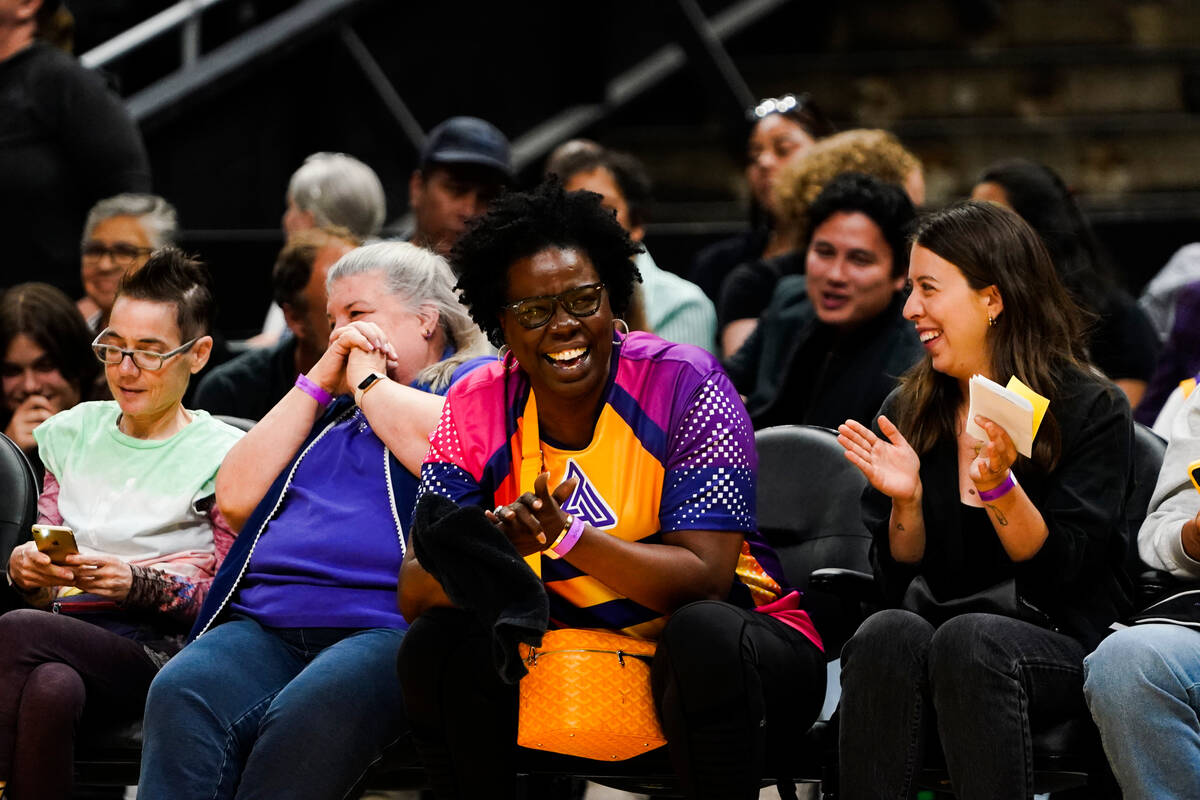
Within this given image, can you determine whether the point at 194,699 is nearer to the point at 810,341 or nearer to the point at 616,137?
the point at 810,341

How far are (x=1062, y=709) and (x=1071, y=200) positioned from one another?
229 centimetres

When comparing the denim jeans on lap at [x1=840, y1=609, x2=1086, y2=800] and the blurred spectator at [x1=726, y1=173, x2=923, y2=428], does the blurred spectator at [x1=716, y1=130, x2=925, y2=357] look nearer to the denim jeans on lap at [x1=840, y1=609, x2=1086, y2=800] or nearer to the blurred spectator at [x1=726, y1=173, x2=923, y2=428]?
the blurred spectator at [x1=726, y1=173, x2=923, y2=428]

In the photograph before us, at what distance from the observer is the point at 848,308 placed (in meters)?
4.32

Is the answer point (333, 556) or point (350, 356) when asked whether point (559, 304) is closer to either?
point (350, 356)

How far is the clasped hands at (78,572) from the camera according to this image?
3.41 m

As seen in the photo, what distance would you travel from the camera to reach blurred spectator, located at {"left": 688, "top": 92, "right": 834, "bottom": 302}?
5.70 m

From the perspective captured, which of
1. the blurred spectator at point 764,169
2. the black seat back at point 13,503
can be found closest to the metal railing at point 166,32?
the blurred spectator at point 764,169

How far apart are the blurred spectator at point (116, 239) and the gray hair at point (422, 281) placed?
1204mm

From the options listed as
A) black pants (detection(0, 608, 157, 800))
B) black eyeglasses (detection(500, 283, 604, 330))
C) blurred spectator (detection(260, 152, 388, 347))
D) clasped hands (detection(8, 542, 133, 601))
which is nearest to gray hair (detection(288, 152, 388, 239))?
blurred spectator (detection(260, 152, 388, 347))

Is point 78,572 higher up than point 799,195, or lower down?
lower down

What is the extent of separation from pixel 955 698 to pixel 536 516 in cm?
82

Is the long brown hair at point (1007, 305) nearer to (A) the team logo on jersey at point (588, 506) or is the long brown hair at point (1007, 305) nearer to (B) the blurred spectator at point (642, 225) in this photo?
(A) the team logo on jersey at point (588, 506)

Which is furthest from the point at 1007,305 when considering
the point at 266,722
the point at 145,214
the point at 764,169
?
the point at 145,214

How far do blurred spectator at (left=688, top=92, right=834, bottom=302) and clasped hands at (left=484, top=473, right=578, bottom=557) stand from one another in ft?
9.53
